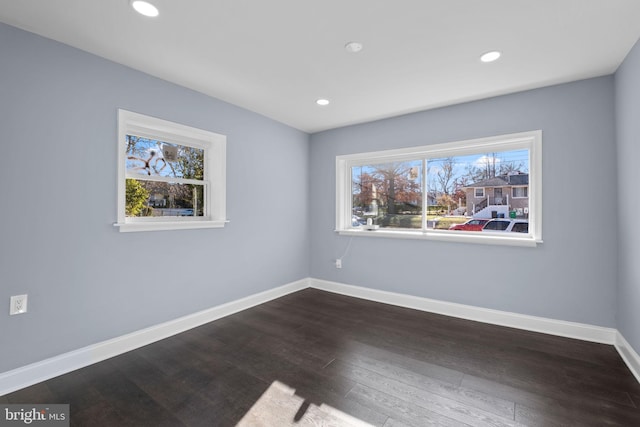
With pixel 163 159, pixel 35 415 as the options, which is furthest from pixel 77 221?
pixel 35 415

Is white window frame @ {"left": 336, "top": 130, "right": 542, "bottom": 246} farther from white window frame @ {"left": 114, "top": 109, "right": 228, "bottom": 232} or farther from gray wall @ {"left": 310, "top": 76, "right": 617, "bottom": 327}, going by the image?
white window frame @ {"left": 114, "top": 109, "right": 228, "bottom": 232}

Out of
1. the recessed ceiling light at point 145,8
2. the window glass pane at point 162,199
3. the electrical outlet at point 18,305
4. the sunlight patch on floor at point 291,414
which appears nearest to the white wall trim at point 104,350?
the electrical outlet at point 18,305

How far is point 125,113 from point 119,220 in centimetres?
93

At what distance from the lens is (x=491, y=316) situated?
122 inches

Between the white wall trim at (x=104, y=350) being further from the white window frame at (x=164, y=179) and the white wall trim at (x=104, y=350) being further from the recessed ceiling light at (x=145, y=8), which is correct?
the recessed ceiling light at (x=145, y=8)

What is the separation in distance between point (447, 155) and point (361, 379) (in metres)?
2.72

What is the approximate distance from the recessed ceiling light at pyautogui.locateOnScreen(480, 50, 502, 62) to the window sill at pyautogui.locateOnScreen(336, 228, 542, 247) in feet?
5.80

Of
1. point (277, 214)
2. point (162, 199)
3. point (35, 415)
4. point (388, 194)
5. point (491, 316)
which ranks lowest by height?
point (35, 415)

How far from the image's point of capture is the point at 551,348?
253 centimetres

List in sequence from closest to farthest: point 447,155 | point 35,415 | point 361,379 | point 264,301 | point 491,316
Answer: point 35,415
point 361,379
point 491,316
point 447,155
point 264,301

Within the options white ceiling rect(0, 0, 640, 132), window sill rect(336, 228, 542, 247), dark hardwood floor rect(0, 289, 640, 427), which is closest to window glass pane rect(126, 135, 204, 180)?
white ceiling rect(0, 0, 640, 132)

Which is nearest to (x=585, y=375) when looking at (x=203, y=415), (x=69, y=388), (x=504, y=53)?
(x=504, y=53)

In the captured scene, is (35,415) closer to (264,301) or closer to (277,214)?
(264,301)

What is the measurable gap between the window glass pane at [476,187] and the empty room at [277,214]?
0.8 inches
